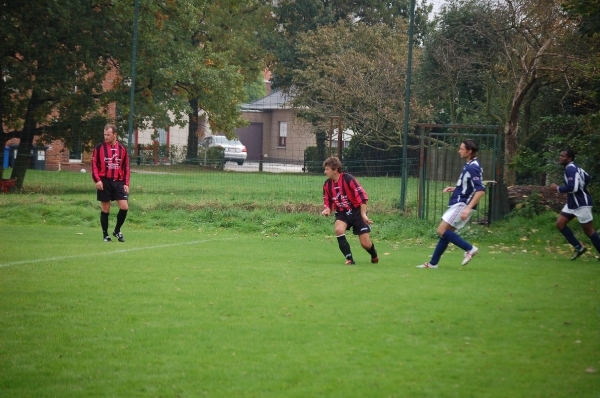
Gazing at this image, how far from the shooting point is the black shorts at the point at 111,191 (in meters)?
14.8

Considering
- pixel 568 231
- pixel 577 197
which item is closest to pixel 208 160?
pixel 568 231

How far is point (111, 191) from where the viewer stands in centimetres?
1486

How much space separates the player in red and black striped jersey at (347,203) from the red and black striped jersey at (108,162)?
4.69 metres

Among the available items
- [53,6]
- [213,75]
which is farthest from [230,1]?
[53,6]

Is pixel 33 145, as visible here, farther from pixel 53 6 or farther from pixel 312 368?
pixel 312 368

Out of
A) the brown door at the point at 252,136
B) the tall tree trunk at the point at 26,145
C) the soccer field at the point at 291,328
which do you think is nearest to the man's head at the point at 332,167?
the soccer field at the point at 291,328

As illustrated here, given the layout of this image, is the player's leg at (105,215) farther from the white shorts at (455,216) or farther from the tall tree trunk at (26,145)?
the tall tree trunk at (26,145)

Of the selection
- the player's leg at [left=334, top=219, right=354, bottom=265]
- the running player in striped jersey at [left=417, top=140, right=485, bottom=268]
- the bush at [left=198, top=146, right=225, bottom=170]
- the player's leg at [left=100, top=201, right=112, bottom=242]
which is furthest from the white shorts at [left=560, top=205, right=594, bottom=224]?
the bush at [left=198, top=146, right=225, bottom=170]

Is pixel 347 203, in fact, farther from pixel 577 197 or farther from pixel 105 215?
pixel 105 215

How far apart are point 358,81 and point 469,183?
2640 centimetres

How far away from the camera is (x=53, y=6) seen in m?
24.6

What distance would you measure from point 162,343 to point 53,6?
2033 cm

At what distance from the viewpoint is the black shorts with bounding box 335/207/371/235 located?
11.9 m

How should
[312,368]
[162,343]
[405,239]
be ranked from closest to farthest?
A: [312,368] < [162,343] < [405,239]
